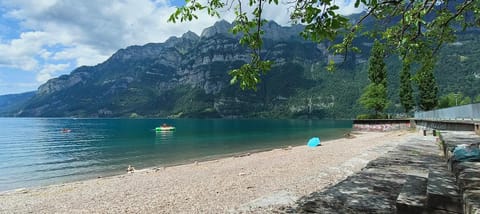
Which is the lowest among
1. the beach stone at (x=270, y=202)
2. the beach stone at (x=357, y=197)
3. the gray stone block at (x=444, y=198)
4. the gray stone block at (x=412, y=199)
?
the beach stone at (x=270, y=202)

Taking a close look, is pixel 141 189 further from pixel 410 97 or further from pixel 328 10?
pixel 410 97

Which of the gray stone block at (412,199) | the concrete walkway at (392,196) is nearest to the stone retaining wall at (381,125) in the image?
the concrete walkway at (392,196)

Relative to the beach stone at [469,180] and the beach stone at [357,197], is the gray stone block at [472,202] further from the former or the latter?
the beach stone at [357,197]

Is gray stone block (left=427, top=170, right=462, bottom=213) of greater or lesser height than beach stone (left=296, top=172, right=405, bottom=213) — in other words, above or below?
above

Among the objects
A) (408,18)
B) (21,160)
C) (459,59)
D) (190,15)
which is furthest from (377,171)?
(459,59)

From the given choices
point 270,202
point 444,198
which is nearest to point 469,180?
point 444,198

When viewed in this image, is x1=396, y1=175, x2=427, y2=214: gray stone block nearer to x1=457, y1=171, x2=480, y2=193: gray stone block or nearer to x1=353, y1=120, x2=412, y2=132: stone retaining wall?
x1=457, y1=171, x2=480, y2=193: gray stone block

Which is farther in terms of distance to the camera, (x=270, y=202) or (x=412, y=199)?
(x=270, y=202)

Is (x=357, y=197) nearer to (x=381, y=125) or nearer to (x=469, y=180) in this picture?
(x=469, y=180)

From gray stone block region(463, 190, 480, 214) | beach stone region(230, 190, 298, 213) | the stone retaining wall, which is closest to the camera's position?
gray stone block region(463, 190, 480, 214)

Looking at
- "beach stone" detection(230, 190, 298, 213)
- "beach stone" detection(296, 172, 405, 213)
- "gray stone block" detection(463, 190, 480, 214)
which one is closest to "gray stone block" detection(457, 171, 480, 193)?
"gray stone block" detection(463, 190, 480, 214)

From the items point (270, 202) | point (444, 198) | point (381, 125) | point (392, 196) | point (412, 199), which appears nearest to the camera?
point (444, 198)

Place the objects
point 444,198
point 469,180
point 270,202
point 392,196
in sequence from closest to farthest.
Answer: point 444,198 → point 469,180 → point 392,196 → point 270,202

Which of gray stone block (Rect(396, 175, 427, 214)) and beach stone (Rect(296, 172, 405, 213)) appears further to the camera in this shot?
beach stone (Rect(296, 172, 405, 213))
